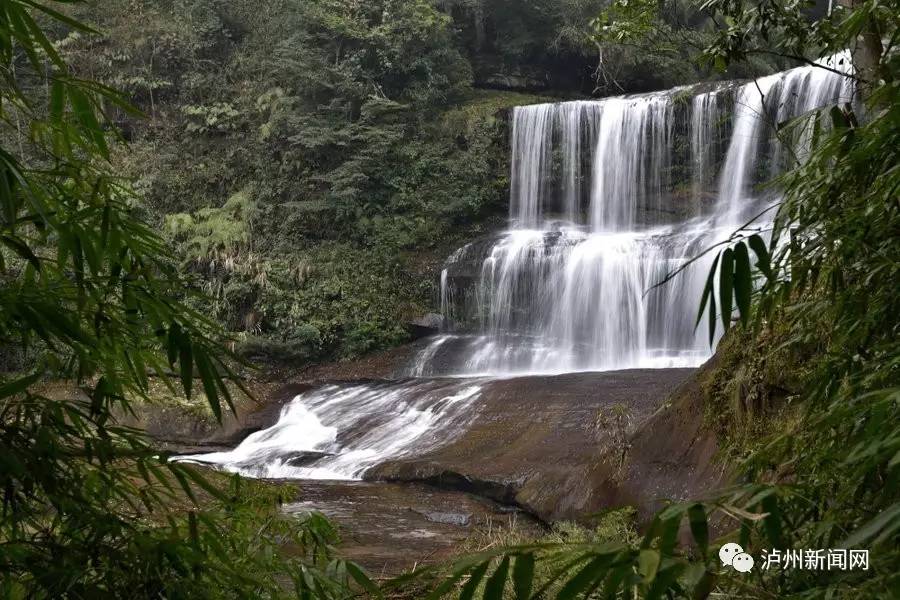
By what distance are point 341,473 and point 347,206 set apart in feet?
26.2

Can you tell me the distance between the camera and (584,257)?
13844 millimetres

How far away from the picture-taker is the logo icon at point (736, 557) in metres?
1.28

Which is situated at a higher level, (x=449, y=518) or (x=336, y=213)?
(x=336, y=213)

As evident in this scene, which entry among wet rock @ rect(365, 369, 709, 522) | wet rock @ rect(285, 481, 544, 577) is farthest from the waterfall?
wet rock @ rect(285, 481, 544, 577)

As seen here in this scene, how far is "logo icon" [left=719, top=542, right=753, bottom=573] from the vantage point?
4.20 feet

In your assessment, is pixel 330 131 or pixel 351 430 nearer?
pixel 351 430

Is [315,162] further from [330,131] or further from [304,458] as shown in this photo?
[304,458]

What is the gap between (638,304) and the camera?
42.8 ft

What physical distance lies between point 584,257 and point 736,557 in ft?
41.8

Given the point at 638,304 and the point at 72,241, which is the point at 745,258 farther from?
the point at 638,304

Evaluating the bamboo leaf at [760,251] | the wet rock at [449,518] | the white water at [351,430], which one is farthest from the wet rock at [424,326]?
the bamboo leaf at [760,251]

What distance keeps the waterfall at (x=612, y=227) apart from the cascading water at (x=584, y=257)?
3 centimetres

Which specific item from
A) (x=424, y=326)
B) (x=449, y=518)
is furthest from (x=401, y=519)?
(x=424, y=326)

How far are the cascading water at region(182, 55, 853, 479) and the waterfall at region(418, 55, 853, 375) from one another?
0.03 m
